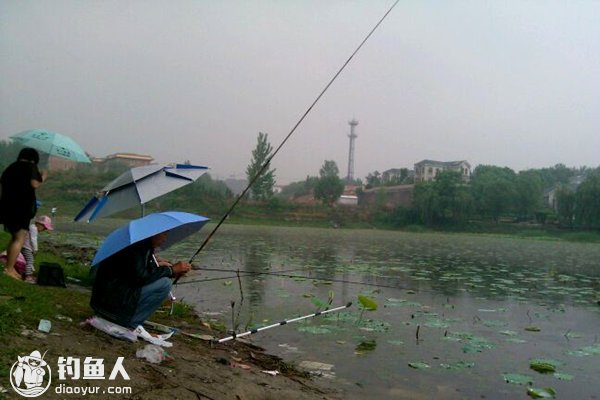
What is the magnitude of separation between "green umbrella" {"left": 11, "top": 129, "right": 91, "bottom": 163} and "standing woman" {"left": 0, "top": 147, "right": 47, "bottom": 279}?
2.77ft

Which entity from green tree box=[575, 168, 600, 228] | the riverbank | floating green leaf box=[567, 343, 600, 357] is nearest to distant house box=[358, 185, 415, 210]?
green tree box=[575, 168, 600, 228]

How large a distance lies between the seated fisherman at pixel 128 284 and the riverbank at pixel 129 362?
20 centimetres

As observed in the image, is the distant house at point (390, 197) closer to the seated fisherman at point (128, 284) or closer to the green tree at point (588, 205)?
the green tree at point (588, 205)

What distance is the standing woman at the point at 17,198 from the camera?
5.40 m

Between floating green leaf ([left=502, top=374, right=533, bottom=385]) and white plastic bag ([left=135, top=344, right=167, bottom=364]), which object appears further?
floating green leaf ([left=502, top=374, right=533, bottom=385])

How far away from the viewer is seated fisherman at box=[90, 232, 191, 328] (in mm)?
3984

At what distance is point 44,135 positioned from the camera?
651 centimetres

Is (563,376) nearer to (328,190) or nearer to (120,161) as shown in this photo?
(328,190)

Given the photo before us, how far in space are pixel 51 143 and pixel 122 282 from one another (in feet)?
10.6

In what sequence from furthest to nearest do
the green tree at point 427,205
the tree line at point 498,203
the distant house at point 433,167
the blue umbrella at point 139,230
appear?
the distant house at point 433,167
the green tree at point 427,205
the tree line at point 498,203
the blue umbrella at point 139,230

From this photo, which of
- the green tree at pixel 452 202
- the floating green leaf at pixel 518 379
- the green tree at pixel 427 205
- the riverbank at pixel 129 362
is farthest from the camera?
the green tree at pixel 427 205

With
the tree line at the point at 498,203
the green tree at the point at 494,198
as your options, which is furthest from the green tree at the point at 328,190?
the green tree at the point at 494,198

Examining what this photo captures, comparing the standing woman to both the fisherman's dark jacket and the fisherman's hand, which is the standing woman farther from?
the fisherman's hand

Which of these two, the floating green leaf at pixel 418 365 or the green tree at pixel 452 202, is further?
the green tree at pixel 452 202
